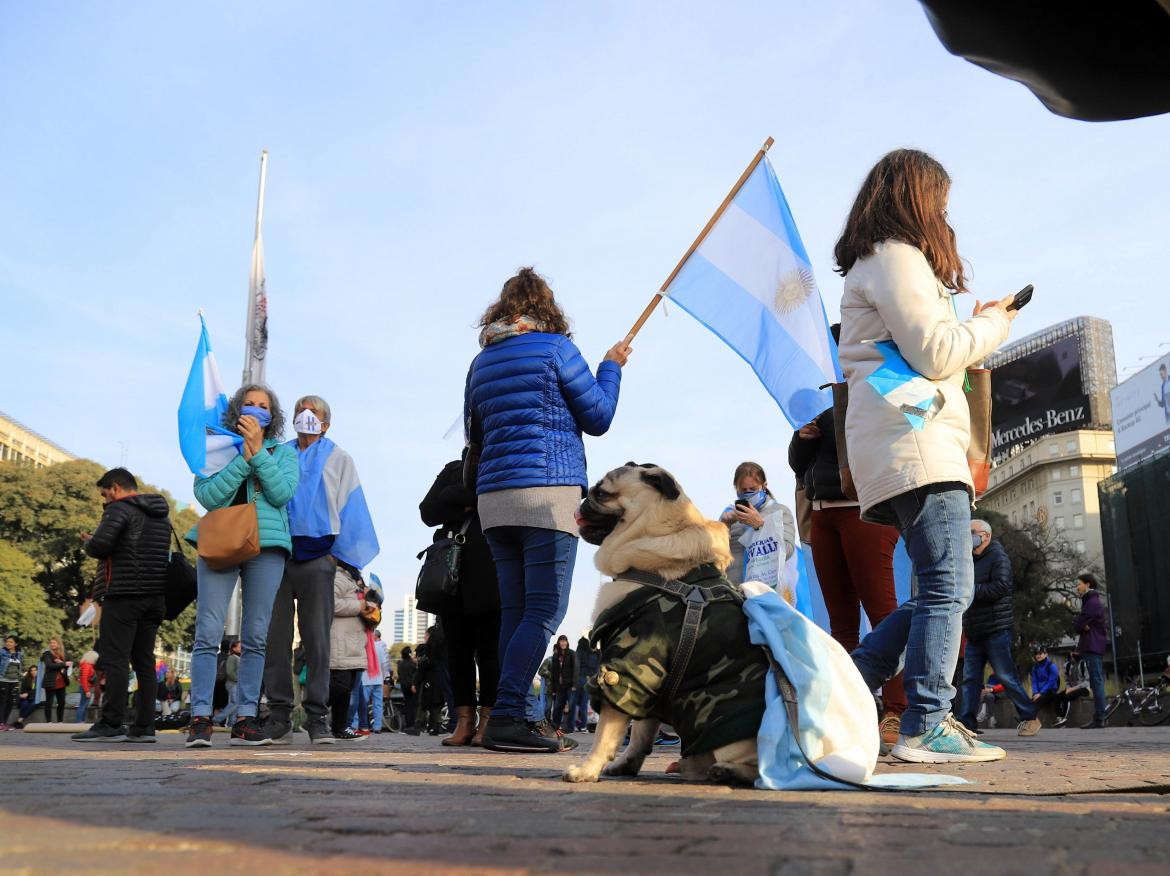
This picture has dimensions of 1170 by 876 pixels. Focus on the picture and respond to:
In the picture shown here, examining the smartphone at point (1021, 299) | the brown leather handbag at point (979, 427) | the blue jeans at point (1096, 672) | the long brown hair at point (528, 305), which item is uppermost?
the long brown hair at point (528, 305)

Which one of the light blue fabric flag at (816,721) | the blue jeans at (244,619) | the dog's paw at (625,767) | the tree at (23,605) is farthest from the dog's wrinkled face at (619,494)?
the tree at (23,605)

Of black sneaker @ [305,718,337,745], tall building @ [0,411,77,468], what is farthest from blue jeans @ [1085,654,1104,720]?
tall building @ [0,411,77,468]

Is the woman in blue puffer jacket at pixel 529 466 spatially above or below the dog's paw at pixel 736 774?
above

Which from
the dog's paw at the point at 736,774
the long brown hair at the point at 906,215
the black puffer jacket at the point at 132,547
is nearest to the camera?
the dog's paw at the point at 736,774

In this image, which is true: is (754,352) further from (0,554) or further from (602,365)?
(0,554)

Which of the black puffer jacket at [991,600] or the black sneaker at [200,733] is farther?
the black puffer jacket at [991,600]

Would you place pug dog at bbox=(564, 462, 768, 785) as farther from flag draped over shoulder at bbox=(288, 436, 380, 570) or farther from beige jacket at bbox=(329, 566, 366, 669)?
beige jacket at bbox=(329, 566, 366, 669)

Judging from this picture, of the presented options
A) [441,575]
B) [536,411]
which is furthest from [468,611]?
[536,411]

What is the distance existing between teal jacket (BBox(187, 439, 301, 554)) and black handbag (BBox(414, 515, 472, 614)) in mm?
924

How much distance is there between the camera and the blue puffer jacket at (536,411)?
607 cm

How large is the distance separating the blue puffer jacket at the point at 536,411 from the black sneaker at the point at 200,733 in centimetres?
241

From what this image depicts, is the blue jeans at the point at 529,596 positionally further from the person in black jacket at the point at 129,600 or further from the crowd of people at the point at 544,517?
the person in black jacket at the point at 129,600

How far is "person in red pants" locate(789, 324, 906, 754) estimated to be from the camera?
573 centimetres

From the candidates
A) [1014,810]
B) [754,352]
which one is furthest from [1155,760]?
[754,352]
